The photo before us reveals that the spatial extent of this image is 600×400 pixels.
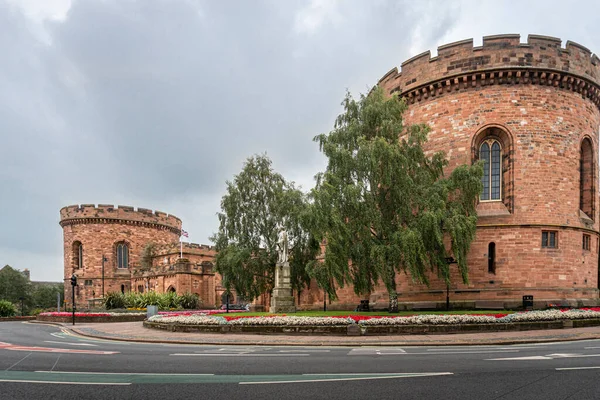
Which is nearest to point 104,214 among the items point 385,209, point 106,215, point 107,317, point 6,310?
point 106,215

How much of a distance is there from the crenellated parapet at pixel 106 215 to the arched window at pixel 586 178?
4585 centimetres

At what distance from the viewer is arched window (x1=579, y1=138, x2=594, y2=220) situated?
24025mm

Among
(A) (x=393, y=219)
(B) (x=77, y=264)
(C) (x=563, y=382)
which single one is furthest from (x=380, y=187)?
(B) (x=77, y=264)

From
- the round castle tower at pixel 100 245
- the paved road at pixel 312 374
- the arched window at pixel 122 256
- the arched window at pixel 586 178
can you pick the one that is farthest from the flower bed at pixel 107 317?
the arched window at pixel 586 178

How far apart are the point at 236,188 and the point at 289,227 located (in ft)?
17.6

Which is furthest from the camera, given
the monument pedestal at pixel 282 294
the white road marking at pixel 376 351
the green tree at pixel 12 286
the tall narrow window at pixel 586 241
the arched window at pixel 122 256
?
the green tree at pixel 12 286

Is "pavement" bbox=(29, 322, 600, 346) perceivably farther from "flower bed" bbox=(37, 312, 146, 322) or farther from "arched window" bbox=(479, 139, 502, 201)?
"flower bed" bbox=(37, 312, 146, 322)

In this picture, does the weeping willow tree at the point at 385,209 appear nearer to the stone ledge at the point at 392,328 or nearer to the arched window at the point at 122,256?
the stone ledge at the point at 392,328

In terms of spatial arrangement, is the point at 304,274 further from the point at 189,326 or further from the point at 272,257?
the point at 189,326

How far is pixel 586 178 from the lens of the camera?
24.5 meters

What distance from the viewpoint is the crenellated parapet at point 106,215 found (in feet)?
165

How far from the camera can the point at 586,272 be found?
2267 centimetres

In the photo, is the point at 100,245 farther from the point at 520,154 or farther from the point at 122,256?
the point at 520,154

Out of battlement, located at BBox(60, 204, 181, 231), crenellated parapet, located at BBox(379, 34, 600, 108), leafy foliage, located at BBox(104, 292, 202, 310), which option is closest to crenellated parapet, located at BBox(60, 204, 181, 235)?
battlement, located at BBox(60, 204, 181, 231)
